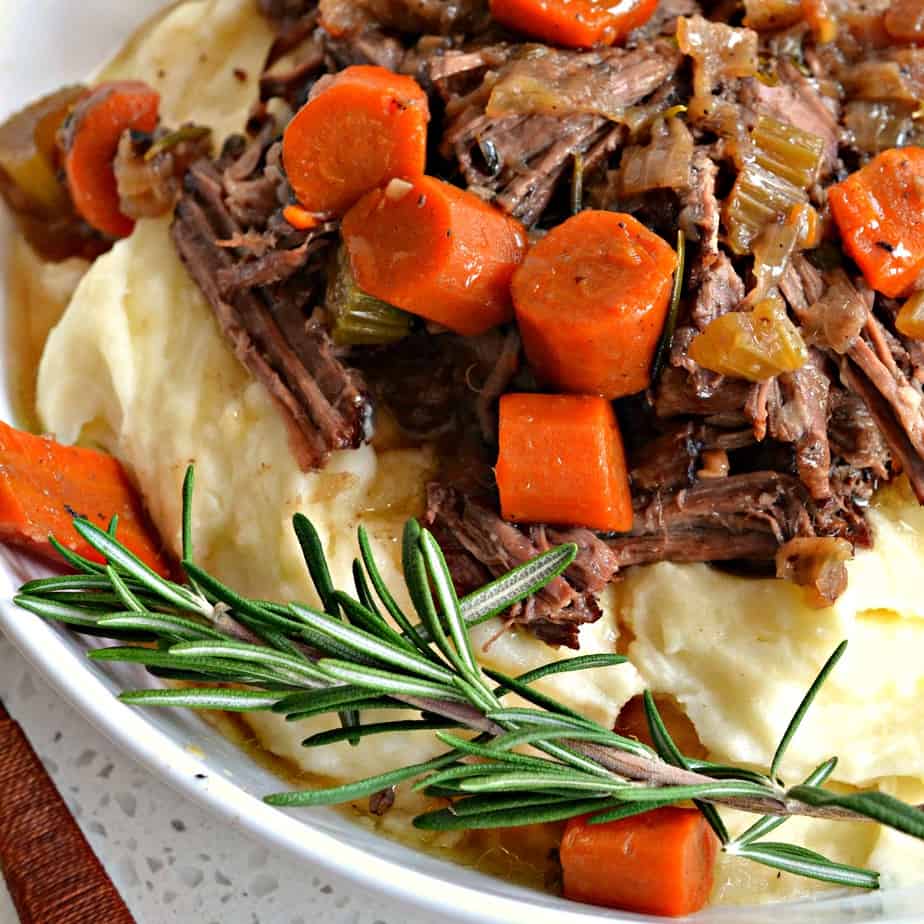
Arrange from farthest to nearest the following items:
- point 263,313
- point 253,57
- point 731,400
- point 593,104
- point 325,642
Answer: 1. point 253,57
2. point 263,313
3. point 593,104
4. point 731,400
5. point 325,642

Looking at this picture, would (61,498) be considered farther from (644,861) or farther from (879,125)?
(879,125)

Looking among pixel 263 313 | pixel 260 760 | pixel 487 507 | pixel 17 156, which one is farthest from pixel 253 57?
pixel 260 760

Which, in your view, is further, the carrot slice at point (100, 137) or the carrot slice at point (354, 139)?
the carrot slice at point (100, 137)

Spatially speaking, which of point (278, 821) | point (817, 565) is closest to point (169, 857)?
point (278, 821)

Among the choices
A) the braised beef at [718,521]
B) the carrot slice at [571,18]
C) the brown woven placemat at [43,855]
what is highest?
the carrot slice at [571,18]

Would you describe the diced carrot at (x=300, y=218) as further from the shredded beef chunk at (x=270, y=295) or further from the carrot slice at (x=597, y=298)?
the carrot slice at (x=597, y=298)

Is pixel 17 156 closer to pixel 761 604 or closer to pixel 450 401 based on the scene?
pixel 450 401

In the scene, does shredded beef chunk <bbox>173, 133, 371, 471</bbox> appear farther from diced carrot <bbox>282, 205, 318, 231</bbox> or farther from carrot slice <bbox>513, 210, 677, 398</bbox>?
carrot slice <bbox>513, 210, 677, 398</bbox>

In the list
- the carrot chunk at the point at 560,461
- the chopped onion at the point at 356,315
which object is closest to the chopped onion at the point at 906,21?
the carrot chunk at the point at 560,461
